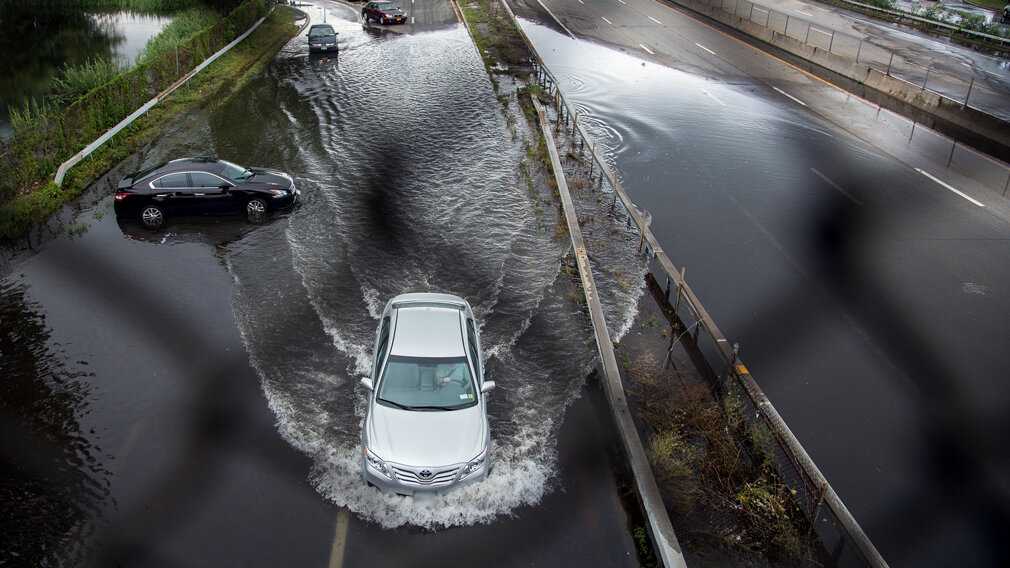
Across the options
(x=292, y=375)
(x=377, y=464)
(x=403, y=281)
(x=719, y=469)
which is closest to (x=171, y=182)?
(x=403, y=281)

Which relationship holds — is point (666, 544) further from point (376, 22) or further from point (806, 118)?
point (376, 22)

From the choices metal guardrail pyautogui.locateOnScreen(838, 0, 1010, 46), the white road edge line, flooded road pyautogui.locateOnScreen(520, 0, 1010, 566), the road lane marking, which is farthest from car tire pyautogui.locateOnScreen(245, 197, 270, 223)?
metal guardrail pyautogui.locateOnScreen(838, 0, 1010, 46)

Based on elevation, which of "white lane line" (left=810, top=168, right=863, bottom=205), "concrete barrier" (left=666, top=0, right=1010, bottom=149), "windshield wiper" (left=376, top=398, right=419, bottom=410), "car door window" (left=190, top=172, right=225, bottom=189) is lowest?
"windshield wiper" (left=376, top=398, right=419, bottom=410)

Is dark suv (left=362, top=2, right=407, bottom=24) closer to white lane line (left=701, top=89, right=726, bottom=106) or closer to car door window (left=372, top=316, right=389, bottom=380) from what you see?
white lane line (left=701, top=89, right=726, bottom=106)

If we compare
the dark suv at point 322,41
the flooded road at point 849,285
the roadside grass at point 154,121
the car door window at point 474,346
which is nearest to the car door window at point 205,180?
the roadside grass at point 154,121

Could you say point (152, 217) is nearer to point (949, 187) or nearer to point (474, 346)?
point (474, 346)
